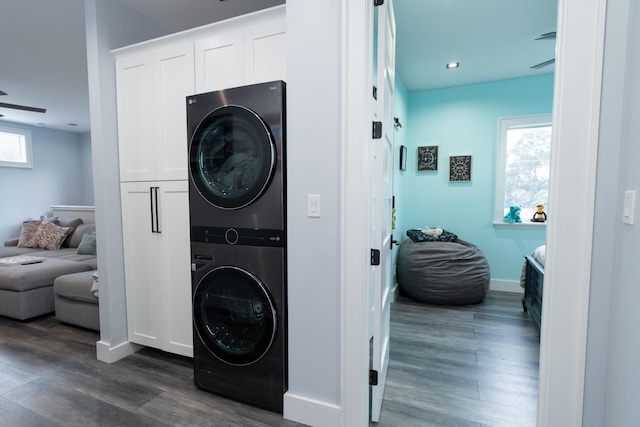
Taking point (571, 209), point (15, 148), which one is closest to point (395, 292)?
point (571, 209)

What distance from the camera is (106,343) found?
93.7 inches

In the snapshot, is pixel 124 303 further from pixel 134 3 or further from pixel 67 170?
pixel 67 170

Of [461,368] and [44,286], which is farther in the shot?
[44,286]

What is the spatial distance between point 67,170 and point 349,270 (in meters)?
8.09

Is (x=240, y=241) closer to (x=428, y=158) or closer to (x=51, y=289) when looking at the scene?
(x=51, y=289)

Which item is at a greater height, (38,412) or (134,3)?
(134,3)

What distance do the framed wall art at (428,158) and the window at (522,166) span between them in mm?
816

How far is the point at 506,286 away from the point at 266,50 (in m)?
4.21

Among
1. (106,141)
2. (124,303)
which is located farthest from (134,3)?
(124,303)

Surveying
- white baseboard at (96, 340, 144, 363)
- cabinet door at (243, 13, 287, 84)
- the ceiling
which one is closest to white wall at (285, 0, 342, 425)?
cabinet door at (243, 13, 287, 84)

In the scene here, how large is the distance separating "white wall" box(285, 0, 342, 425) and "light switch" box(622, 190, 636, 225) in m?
1.07

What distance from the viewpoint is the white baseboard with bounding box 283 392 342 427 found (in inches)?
63.9

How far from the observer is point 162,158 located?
7.29ft

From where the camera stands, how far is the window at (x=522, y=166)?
4.07 meters
